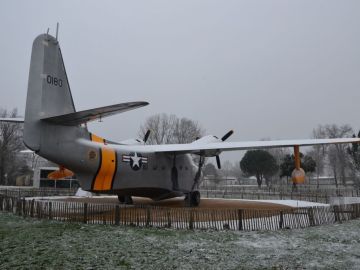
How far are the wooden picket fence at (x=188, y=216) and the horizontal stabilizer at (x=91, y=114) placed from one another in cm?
327

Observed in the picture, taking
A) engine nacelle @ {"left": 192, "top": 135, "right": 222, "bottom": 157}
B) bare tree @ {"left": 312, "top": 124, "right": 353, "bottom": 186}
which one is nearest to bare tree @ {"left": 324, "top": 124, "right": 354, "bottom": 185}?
bare tree @ {"left": 312, "top": 124, "right": 353, "bottom": 186}

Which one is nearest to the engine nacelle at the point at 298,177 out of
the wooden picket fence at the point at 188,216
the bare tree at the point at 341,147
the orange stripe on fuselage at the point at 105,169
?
the wooden picket fence at the point at 188,216

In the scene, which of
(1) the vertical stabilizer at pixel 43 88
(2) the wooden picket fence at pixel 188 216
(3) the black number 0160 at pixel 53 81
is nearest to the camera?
(1) the vertical stabilizer at pixel 43 88

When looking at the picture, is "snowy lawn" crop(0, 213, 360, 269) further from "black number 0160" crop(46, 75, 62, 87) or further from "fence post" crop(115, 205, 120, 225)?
"black number 0160" crop(46, 75, 62, 87)

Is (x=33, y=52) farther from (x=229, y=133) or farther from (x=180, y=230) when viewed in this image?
(x=229, y=133)

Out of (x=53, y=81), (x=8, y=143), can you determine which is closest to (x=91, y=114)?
(x=53, y=81)

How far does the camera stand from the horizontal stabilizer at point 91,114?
31.1 ft

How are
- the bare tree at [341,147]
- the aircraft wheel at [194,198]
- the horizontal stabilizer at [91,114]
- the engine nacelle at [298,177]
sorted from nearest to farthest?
the horizontal stabilizer at [91,114] < the engine nacelle at [298,177] < the aircraft wheel at [194,198] < the bare tree at [341,147]

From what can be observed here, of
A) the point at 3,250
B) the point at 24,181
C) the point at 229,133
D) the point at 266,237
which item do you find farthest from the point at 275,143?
the point at 24,181

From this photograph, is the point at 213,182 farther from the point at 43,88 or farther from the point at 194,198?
the point at 43,88

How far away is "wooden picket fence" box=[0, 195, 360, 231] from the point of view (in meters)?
12.3

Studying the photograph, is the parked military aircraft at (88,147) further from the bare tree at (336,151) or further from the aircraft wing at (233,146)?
the bare tree at (336,151)

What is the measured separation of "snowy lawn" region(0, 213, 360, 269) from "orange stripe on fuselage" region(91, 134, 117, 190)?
3.32 meters

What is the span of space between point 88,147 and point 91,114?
127 inches
